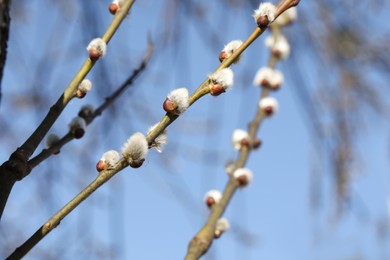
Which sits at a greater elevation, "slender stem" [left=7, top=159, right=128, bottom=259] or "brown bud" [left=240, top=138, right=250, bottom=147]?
"brown bud" [left=240, top=138, right=250, bottom=147]

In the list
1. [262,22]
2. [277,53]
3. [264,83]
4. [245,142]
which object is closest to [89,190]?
[262,22]

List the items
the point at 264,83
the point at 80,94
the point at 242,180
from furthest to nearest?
the point at 264,83, the point at 242,180, the point at 80,94

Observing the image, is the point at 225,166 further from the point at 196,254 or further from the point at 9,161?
the point at 9,161

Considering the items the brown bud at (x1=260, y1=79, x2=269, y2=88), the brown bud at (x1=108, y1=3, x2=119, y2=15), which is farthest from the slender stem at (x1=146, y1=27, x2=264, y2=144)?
A: the brown bud at (x1=260, y1=79, x2=269, y2=88)

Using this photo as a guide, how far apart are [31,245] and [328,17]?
1.84 m

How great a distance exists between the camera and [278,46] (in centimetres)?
156

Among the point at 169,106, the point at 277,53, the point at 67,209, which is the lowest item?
the point at 67,209

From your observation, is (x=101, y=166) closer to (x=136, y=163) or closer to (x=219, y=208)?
(x=136, y=163)

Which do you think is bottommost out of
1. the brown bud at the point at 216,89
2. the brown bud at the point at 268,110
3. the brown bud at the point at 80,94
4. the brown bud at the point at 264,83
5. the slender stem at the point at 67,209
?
the slender stem at the point at 67,209

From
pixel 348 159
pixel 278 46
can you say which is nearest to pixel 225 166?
pixel 278 46

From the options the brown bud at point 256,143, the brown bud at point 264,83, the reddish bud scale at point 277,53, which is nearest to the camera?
the brown bud at point 256,143

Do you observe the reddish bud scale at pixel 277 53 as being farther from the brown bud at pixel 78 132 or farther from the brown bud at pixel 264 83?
the brown bud at pixel 78 132

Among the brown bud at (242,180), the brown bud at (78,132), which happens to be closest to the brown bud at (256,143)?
the brown bud at (242,180)

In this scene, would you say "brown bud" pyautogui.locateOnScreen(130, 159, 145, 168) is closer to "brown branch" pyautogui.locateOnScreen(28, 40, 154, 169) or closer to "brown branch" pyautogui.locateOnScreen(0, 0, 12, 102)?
"brown branch" pyautogui.locateOnScreen(28, 40, 154, 169)
